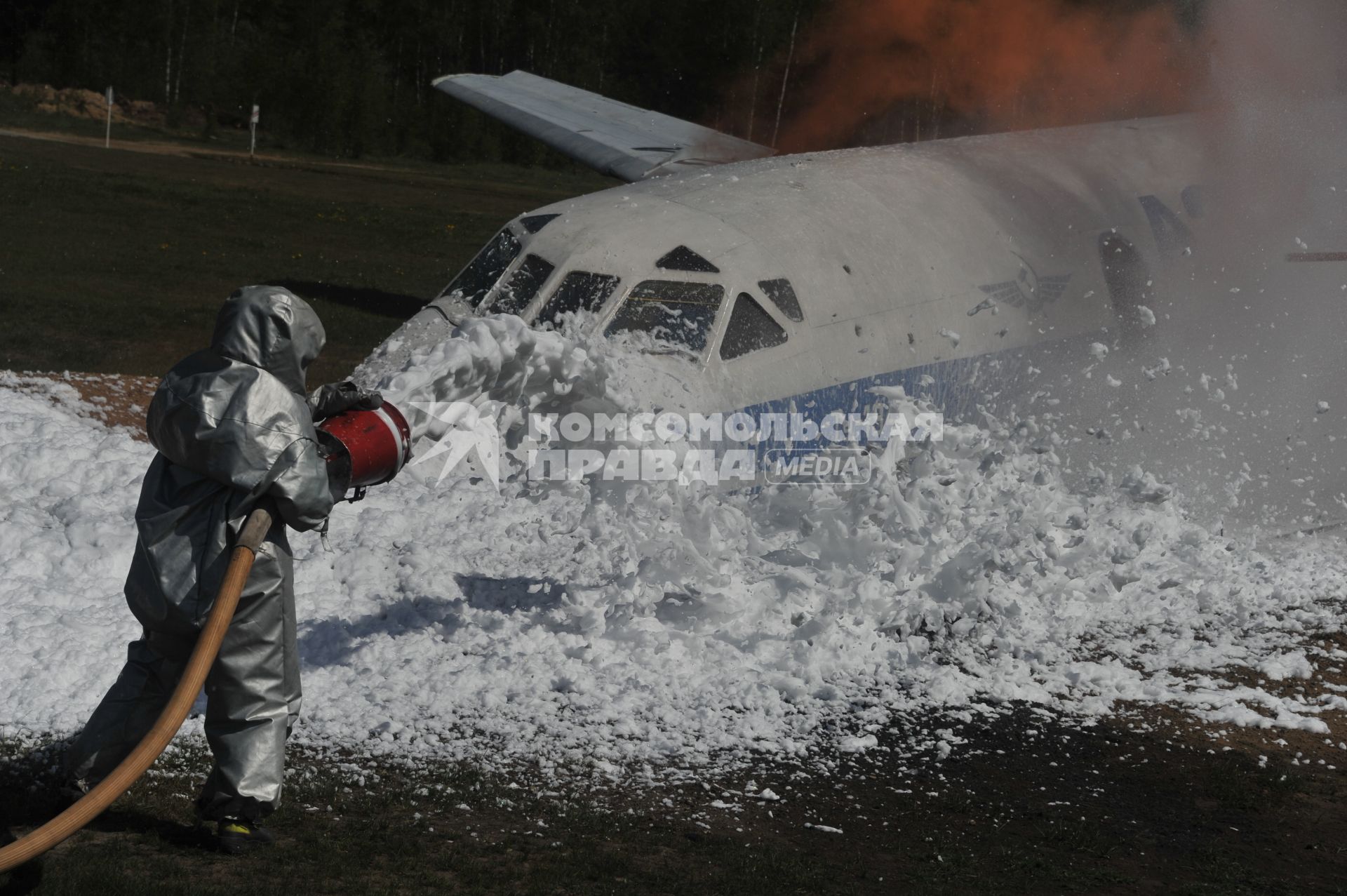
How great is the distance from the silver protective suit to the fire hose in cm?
15

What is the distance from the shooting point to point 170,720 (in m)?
5.29

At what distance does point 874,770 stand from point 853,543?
2438 millimetres

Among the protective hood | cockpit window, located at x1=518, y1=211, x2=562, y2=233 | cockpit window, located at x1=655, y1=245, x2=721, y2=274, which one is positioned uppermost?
cockpit window, located at x1=518, y1=211, x2=562, y2=233

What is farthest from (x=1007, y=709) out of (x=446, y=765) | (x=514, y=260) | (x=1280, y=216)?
(x=1280, y=216)

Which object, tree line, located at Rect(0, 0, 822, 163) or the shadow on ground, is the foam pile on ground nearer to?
the shadow on ground

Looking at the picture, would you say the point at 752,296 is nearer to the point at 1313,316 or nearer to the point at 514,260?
the point at 514,260

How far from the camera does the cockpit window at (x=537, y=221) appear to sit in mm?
11680

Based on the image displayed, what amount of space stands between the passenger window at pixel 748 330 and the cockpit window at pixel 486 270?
7.29ft

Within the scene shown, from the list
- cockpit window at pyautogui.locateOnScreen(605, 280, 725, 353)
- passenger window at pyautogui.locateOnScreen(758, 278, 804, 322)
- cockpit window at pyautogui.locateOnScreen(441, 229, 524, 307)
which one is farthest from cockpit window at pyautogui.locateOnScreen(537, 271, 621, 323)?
passenger window at pyautogui.locateOnScreen(758, 278, 804, 322)

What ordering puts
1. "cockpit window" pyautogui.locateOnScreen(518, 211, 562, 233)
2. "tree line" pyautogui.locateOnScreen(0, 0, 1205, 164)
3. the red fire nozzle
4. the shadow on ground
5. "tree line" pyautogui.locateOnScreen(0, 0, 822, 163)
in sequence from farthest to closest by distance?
"tree line" pyautogui.locateOnScreen(0, 0, 822, 163) → "tree line" pyautogui.locateOnScreen(0, 0, 1205, 164) → the shadow on ground → "cockpit window" pyautogui.locateOnScreen(518, 211, 562, 233) → the red fire nozzle

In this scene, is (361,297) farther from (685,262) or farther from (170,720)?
(170,720)

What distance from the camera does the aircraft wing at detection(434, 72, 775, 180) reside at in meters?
20.1

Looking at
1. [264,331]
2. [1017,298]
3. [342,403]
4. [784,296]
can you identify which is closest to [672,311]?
[784,296]

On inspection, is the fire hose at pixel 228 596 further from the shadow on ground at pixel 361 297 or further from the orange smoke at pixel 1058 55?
the shadow on ground at pixel 361 297
